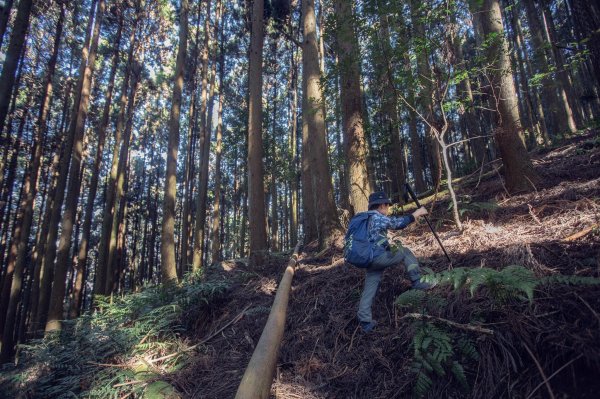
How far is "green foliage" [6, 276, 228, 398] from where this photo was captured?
12.7 feet

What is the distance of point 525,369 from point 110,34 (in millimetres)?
19795

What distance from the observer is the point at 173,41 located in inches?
760

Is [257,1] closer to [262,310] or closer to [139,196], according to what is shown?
[262,310]

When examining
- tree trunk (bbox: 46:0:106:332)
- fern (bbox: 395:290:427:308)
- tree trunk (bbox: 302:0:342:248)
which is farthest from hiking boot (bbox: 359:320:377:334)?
tree trunk (bbox: 46:0:106:332)

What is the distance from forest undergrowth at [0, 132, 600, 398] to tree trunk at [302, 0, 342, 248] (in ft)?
3.18

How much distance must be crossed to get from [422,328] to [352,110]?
5.25 m

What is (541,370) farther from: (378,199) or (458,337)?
(378,199)

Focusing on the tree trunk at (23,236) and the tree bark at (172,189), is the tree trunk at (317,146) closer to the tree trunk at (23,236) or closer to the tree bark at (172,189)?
the tree bark at (172,189)

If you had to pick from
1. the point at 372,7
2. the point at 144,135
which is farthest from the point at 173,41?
the point at 372,7

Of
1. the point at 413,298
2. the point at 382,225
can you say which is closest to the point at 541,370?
the point at 413,298

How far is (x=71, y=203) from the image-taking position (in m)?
10.4

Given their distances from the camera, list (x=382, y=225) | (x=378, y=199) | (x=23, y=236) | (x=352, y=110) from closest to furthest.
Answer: (x=382, y=225)
(x=378, y=199)
(x=352, y=110)
(x=23, y=236)

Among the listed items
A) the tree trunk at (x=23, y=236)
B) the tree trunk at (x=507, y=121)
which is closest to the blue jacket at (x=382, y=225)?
the tree trunk at (x=507, y=121)

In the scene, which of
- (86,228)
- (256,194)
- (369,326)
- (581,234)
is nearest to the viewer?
(581,234)
